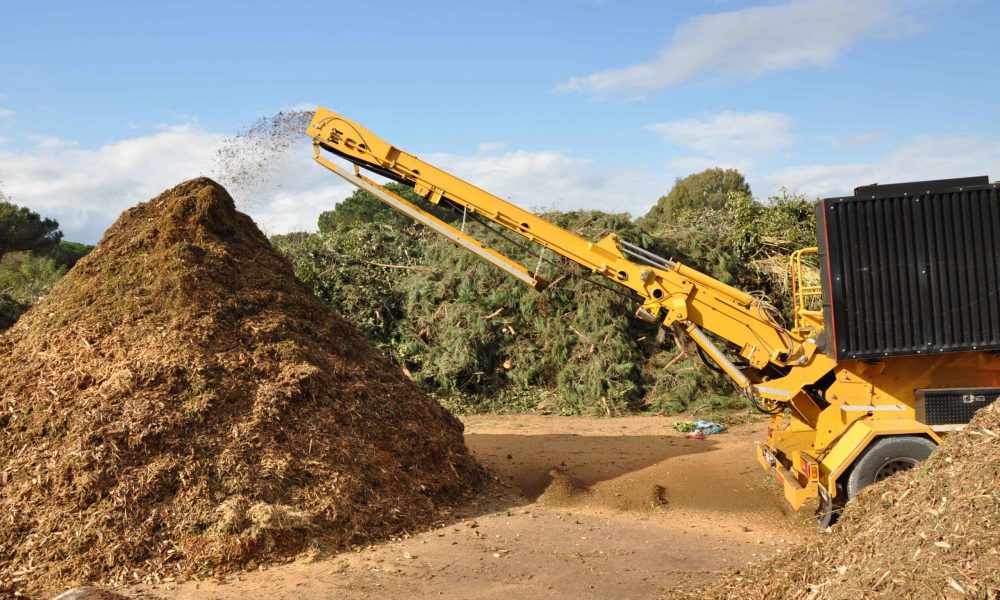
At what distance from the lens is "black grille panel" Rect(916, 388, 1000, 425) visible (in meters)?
6.27

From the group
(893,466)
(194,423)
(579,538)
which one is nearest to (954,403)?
(893,466)

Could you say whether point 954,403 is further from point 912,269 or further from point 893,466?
point 912,269

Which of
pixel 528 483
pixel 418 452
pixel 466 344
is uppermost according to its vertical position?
pixel 466 344

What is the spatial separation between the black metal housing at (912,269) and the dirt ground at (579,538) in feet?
6.13

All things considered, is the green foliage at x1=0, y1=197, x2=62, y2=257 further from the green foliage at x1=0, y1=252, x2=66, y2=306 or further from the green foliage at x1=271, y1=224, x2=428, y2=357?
the green foliage at x1=271, y1=224, x2=428, y2=357

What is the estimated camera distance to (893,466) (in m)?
6.29

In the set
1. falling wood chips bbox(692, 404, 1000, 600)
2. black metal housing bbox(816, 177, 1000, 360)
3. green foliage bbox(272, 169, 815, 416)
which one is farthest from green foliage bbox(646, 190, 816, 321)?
falling wood chips bbox(692, 404, 1000, 600)

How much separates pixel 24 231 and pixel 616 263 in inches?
1112

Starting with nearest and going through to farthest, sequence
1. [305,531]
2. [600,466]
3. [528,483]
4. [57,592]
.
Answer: [57,592] → [305,531] → [528,483] → [600,466]

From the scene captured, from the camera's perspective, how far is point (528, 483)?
8.40m

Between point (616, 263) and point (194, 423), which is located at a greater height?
point (616, 263)

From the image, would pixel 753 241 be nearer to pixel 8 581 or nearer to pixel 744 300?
pixel 744 300

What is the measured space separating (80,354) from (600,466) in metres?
5.54

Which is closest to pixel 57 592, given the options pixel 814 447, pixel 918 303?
pixel 814 447
